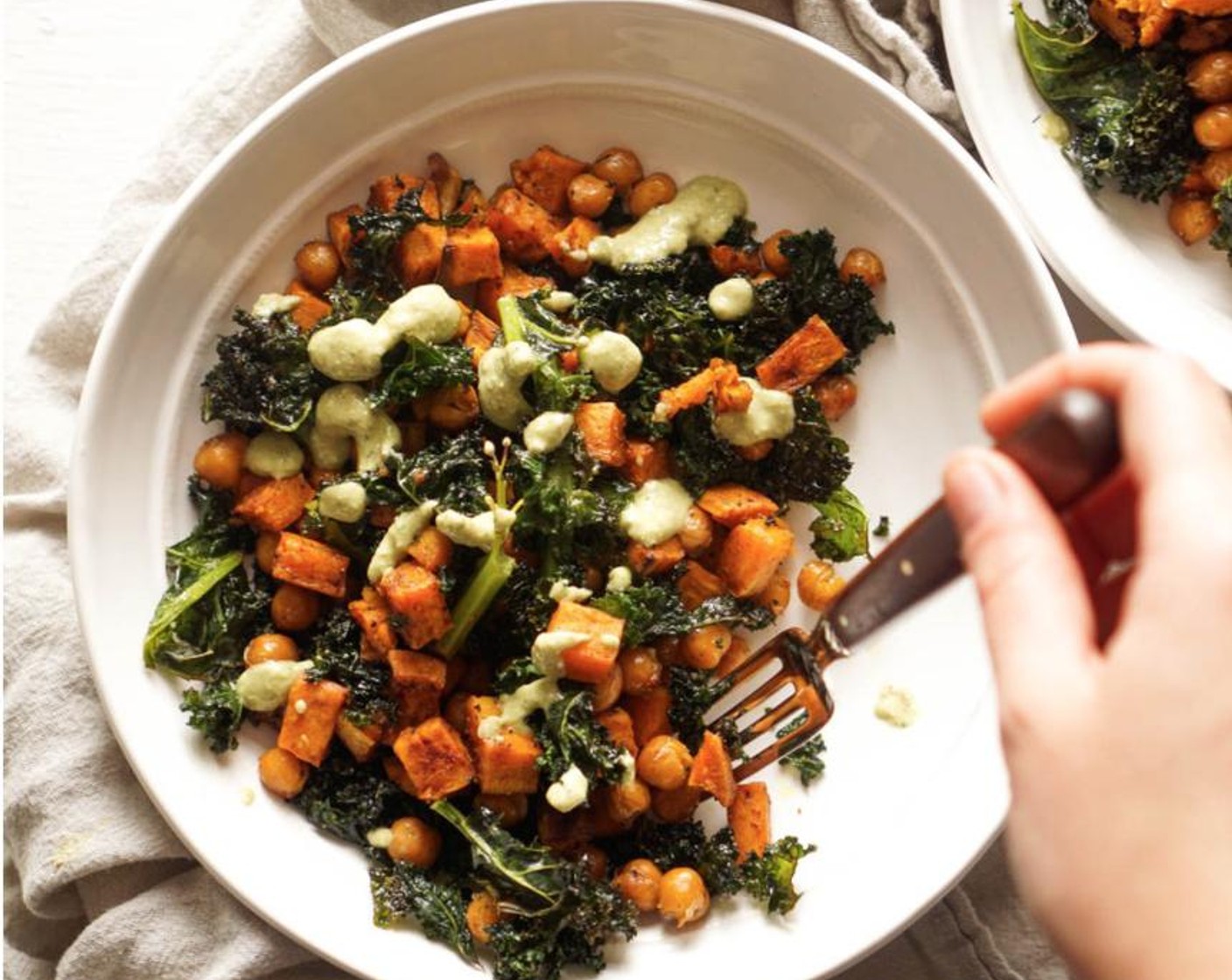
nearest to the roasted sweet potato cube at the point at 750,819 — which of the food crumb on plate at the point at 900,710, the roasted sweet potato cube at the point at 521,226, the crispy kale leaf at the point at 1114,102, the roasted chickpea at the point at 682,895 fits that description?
the roasted chickpea at the point at 682,895

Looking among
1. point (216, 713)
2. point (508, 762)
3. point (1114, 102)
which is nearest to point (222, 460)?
point (216, 713)

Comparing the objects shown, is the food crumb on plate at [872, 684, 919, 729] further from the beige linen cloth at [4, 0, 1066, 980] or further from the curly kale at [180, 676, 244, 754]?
the curly kale at [180, 676, 244, 754]

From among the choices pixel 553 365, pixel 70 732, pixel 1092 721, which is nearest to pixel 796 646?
pixel 553 365

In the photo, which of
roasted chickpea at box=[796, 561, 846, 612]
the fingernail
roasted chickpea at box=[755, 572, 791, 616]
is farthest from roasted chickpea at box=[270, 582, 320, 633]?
the fingernail

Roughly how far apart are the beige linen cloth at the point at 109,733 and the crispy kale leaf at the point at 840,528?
2.68 ft

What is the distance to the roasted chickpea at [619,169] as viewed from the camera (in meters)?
2.96

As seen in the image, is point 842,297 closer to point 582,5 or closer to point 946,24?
point 946,24

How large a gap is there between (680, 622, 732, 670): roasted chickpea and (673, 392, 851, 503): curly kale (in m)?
0.31

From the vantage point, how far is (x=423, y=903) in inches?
108

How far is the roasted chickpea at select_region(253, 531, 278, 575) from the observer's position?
9.23 ft

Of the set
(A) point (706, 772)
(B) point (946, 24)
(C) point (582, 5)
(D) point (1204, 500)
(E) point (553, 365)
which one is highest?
(D) point (1204, 500)

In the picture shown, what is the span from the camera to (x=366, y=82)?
2799mm

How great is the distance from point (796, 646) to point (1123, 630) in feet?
4.02

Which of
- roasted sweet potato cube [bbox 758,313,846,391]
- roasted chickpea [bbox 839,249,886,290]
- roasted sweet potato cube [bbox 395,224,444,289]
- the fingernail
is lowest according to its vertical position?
roasted sweet potato cube [bbox 395,224,444,289]
